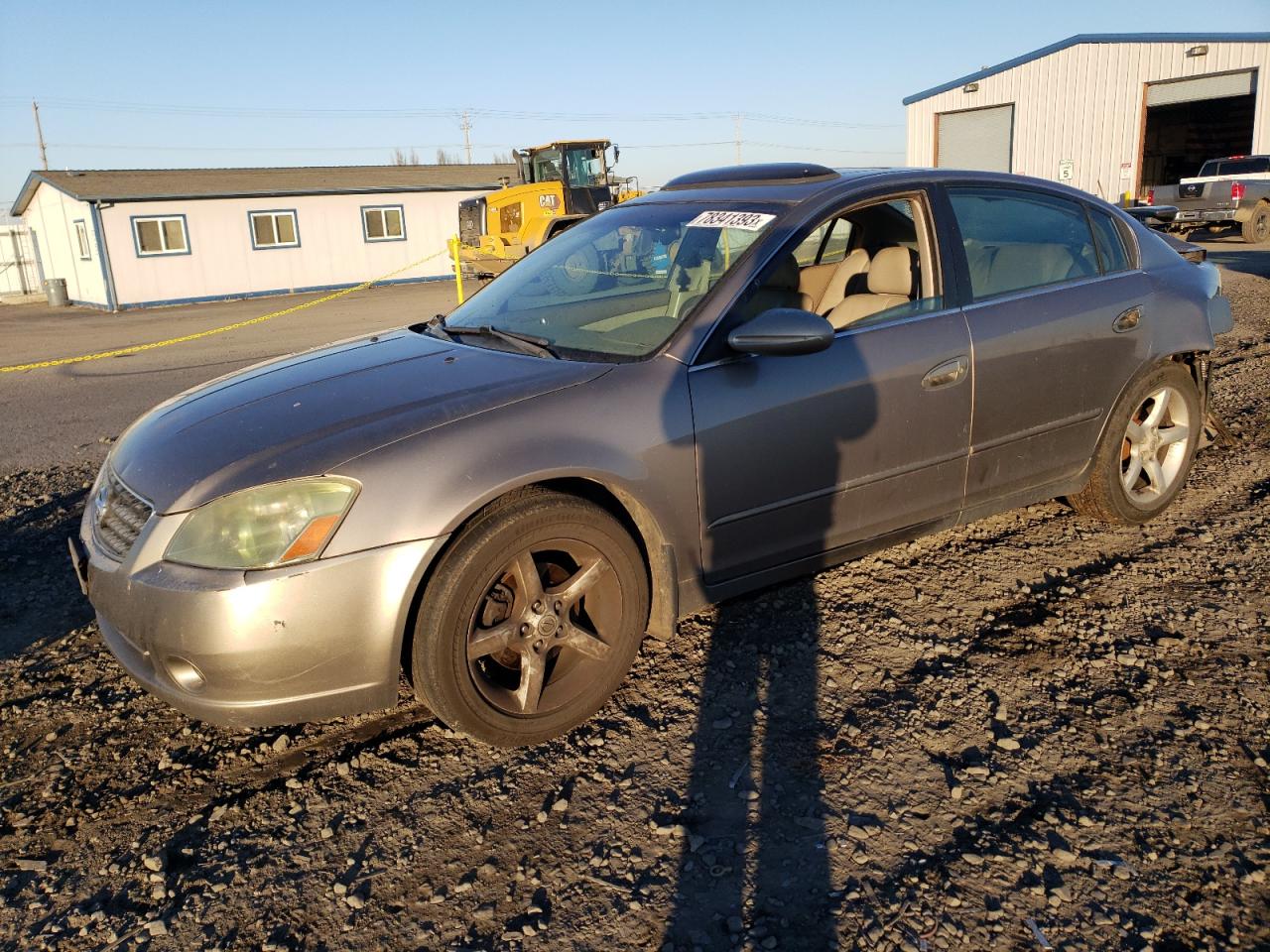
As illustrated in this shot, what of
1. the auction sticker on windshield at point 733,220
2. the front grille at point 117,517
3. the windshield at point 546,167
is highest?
the windshield at point 546,167

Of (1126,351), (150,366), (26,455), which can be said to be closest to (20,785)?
(1126,351)

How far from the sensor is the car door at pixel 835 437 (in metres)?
3.21

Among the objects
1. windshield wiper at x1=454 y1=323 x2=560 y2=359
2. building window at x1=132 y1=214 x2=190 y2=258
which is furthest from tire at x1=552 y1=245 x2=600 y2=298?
building window at x1=132 y1=214 x2=190 y2=258

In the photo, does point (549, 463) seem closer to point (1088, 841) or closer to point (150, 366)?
point (1088, 841)

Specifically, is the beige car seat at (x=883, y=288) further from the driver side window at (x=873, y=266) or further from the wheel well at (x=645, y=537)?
the wheel well at (x=645, y=537)

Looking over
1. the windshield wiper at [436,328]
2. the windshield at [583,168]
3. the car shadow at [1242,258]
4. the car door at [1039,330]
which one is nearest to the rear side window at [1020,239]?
the car door at [1039,330]

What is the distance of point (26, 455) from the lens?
23.3 feet

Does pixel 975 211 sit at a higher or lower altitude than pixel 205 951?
higher

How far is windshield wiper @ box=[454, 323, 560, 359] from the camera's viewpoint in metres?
3.40

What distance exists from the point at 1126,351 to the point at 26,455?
7.27m

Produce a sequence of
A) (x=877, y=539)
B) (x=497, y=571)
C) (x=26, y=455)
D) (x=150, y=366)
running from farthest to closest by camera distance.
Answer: (x=150, y=366), (x=26, y=455), (x=877, y=539), (x=497, y=571)

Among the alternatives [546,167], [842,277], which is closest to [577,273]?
[842,277]

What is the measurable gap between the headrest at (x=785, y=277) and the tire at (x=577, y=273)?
0.77m

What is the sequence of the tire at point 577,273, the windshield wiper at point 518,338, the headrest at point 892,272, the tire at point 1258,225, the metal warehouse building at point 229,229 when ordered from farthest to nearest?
Answer: 1. the metal warehouse building at point 229,229
2. the tire at point 1258,225
3. the tire at point 577,273
4. the headrest at point 892,272
5. the windshield wiper at point 518,338
